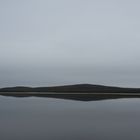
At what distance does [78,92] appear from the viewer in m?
1.48

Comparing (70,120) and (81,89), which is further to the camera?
(81,89)

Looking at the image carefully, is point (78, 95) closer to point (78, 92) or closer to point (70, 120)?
point (78, 92)

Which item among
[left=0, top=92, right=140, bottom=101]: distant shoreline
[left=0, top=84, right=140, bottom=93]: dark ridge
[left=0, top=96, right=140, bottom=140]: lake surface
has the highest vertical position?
[left=0, top=84, right=140, bottom=93]: dark ridge

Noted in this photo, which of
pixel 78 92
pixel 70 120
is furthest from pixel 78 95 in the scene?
pixel 70 120

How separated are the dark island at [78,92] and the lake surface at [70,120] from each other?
0.12 ft

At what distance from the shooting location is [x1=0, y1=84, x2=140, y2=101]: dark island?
1426 mm

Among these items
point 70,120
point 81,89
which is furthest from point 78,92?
point 70,120

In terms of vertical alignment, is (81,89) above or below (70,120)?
above

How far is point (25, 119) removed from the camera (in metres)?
1.04

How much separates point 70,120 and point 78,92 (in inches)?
18.3

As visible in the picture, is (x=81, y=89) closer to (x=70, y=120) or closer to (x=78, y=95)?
(x=78, y=95)

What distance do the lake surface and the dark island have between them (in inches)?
1.4

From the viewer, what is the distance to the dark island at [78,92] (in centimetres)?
143

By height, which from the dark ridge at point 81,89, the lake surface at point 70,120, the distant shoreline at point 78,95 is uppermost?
the dark ridge at point 81,89
